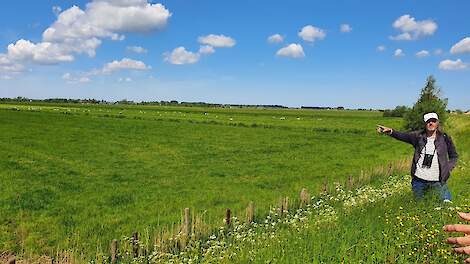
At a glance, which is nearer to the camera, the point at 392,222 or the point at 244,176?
the point at 392,222

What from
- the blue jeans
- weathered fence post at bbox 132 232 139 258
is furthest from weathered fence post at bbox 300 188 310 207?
weathered fence post at bbox 132 232 139 258

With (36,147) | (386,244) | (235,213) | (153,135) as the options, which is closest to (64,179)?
(235,213)

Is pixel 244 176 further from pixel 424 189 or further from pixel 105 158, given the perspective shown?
pixel 424 189

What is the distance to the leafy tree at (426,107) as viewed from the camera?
52.4 m

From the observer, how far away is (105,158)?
29.7m

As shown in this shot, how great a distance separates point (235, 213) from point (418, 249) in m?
10.0

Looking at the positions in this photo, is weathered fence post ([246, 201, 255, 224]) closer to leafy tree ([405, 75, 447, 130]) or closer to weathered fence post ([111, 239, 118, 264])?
weathered fence post ([111, 239, 118, 264])

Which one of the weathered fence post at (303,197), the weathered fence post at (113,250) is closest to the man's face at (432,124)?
the weathered fence post at (303,197)

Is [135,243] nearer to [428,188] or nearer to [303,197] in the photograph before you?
[428,188]

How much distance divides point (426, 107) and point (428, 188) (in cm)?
4900

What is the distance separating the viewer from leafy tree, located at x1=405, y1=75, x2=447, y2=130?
172 feet

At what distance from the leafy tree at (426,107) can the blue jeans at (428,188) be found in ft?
155

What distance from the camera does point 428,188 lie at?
28.6ft

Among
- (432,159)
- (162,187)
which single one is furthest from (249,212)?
(162,187)
